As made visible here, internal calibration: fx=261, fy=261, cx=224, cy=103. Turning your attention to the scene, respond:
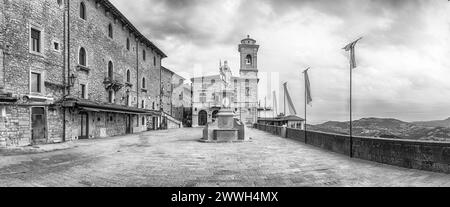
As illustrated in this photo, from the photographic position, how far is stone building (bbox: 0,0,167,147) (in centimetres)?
1312

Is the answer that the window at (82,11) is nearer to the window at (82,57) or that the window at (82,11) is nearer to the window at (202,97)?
the window at (82,57)

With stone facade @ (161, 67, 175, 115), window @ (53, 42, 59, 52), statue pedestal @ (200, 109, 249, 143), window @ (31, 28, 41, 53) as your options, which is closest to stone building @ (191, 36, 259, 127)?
stone facade @ (161, 67, 175, 115)

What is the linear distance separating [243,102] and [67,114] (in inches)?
1440

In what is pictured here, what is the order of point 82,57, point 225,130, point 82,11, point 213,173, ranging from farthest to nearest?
point 82,57 < point 82,11 < point 225,130 < point 213,173

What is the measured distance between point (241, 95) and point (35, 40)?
3840cm

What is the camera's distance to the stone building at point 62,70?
43.1 feet

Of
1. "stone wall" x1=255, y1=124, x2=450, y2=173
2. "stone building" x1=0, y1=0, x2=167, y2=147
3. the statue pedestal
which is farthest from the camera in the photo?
the statue pedestal

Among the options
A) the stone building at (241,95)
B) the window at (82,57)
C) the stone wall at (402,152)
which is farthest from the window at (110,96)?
the stone building at (241,95)

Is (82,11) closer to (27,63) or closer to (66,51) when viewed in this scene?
(66,51)

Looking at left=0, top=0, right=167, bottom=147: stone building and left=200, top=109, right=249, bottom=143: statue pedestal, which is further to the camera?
left=200, top=109, right=249, bottom=143: statue pedestal

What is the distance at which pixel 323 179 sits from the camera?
20.6 ft

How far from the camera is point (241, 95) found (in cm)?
5047

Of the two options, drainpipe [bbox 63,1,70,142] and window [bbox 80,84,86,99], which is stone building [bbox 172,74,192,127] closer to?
window [bbox 80,84,86,99]

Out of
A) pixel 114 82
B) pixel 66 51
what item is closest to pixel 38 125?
pixel 66 51
